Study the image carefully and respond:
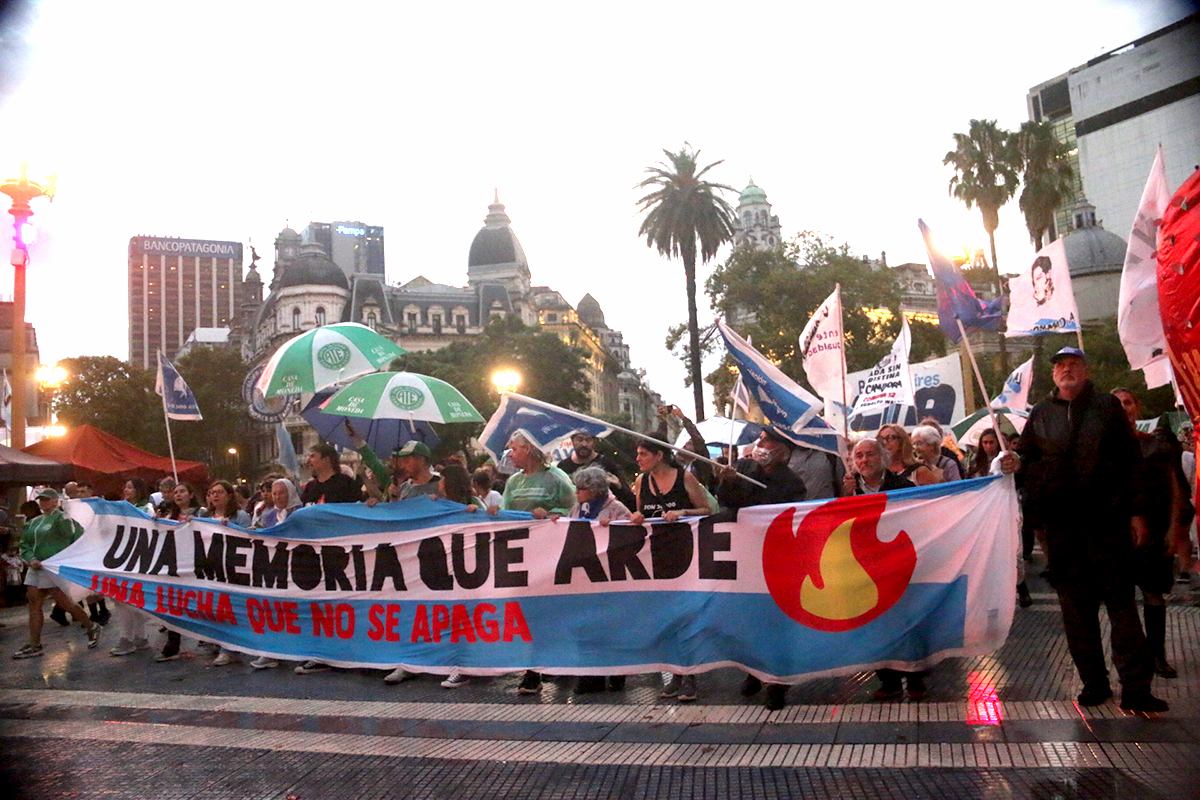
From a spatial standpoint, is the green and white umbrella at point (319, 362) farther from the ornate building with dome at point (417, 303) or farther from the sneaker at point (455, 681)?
the ornate building with dome at point (417, 303)

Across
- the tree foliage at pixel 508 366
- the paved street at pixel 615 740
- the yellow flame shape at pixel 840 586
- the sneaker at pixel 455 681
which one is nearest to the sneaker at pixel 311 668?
the paved street at pixel 615 740

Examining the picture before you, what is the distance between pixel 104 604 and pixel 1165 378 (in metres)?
13.2

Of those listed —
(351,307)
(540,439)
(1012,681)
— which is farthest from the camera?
(351,307)

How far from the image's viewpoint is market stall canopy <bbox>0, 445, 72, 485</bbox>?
15.1 m

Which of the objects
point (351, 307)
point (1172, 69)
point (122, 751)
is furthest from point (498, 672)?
point (351, 307)

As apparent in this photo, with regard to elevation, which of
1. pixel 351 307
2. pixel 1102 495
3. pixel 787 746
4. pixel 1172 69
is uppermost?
pixel 1172 69

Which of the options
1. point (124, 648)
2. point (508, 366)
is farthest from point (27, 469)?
point (508, 366)

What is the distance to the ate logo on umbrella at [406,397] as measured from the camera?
374 inches

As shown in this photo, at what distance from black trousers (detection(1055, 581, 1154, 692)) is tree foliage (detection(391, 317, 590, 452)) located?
5175 cm

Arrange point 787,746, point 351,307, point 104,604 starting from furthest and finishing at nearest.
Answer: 1. point 351,307
2. point 104,604
3. point 787,746

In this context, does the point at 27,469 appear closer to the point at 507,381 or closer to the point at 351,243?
the point at 507,381

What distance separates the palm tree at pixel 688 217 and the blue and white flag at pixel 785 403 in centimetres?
3343

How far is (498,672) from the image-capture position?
7.21 metres

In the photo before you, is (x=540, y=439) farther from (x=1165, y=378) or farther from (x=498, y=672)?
(x=1165, y=378)
